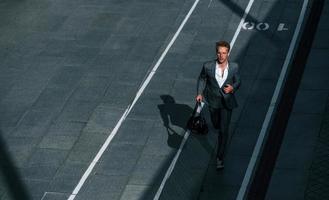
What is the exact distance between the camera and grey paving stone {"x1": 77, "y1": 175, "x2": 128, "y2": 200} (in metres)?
11.1

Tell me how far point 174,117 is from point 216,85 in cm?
232

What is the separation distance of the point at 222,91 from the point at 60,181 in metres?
3.37

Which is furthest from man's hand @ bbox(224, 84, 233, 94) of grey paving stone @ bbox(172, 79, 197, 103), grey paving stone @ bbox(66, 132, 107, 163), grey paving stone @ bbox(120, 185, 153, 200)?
grey paving stone @ bbox(66, 132, 107, 163)

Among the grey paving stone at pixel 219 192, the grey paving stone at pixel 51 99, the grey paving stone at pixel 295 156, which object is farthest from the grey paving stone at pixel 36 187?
the grey paving stone at pixel 295 156

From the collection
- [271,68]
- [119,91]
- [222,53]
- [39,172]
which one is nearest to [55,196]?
[39,172]

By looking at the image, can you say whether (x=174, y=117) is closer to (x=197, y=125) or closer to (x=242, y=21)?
(x=197, y=125)

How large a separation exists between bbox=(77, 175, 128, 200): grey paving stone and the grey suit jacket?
2136 mm

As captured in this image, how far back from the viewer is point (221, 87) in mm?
10773

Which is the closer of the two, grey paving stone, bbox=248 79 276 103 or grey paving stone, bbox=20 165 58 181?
grey paving stone, bbox=20 165 58 181

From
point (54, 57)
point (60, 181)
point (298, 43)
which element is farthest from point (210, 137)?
point (54, 57)

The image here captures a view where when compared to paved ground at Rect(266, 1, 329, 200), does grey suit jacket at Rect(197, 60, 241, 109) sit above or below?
above

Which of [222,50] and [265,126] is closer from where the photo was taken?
[222,50]

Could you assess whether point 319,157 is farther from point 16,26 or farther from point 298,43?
point 16,26

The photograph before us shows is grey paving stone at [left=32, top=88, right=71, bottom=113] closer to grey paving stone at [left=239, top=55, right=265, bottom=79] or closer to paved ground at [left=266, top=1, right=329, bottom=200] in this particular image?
grey paving stone at [left=239, top=55, right=265, bottom=79]
